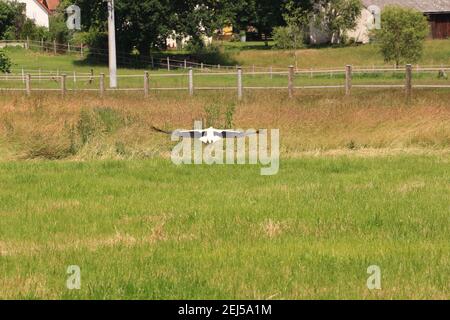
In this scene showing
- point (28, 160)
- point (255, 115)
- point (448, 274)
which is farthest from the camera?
point (255, 115)

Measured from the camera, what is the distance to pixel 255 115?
2369 cm

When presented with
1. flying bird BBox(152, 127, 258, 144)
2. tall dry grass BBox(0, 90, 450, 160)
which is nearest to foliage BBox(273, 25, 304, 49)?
tall dry grass BBox(0, 90, 450, 160)

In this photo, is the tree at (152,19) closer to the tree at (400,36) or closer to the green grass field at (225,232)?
the tree at (400,36)

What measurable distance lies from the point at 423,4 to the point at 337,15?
10.5 metres

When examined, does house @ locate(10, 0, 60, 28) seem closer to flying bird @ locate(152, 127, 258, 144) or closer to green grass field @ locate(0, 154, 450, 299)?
flying bird @ locate(152, 127, 258, 144)

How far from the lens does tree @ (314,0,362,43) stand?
8144 cm

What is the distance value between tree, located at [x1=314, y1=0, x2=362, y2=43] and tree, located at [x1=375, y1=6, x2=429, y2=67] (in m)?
22.8

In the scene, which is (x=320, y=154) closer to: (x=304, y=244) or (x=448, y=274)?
(x=304, y=244)

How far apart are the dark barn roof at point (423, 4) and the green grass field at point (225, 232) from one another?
7526 centimetres

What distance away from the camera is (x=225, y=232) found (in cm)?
952

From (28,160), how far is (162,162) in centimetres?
324

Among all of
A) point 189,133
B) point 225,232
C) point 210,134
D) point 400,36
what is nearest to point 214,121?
point 189,133
